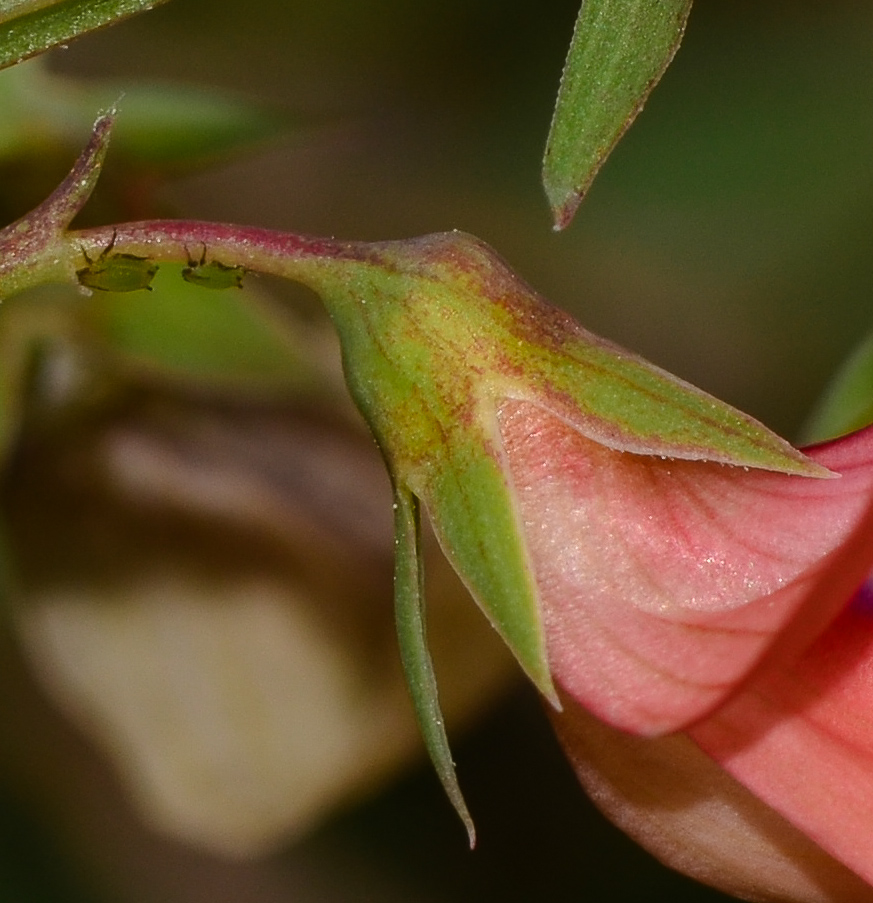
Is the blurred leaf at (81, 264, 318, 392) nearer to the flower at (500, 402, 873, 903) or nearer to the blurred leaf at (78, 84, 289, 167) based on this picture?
the blurred leaf at (78, 84, 289, 167)

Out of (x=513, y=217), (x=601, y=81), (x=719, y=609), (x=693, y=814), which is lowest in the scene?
(x=513, y=217)

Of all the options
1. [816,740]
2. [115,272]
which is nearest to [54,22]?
[115,272]

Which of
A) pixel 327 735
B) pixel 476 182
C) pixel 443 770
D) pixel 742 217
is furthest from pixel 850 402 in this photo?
pixel 476 182

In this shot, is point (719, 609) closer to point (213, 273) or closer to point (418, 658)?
point (418, 658)

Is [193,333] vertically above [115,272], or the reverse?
[115,272]

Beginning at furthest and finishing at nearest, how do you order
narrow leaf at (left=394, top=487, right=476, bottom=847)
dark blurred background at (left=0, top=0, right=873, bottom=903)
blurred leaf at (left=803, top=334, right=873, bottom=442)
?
dark blurred background at (left=0, top=0, right=873, bottom=903) → blurred leaf at (left=803, top=334, right=873, bottom=442) → narrow leaf at (left=394, top=487, right=476, bottom=847)

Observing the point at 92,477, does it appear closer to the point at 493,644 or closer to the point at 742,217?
the point at 493,644

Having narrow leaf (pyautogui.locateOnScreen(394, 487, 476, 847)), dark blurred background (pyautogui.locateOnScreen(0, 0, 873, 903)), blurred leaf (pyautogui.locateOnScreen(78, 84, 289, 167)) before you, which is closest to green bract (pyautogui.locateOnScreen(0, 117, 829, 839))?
narrow leaf (pyautogui.locateOnScreen(394, 487, 476, 847))
